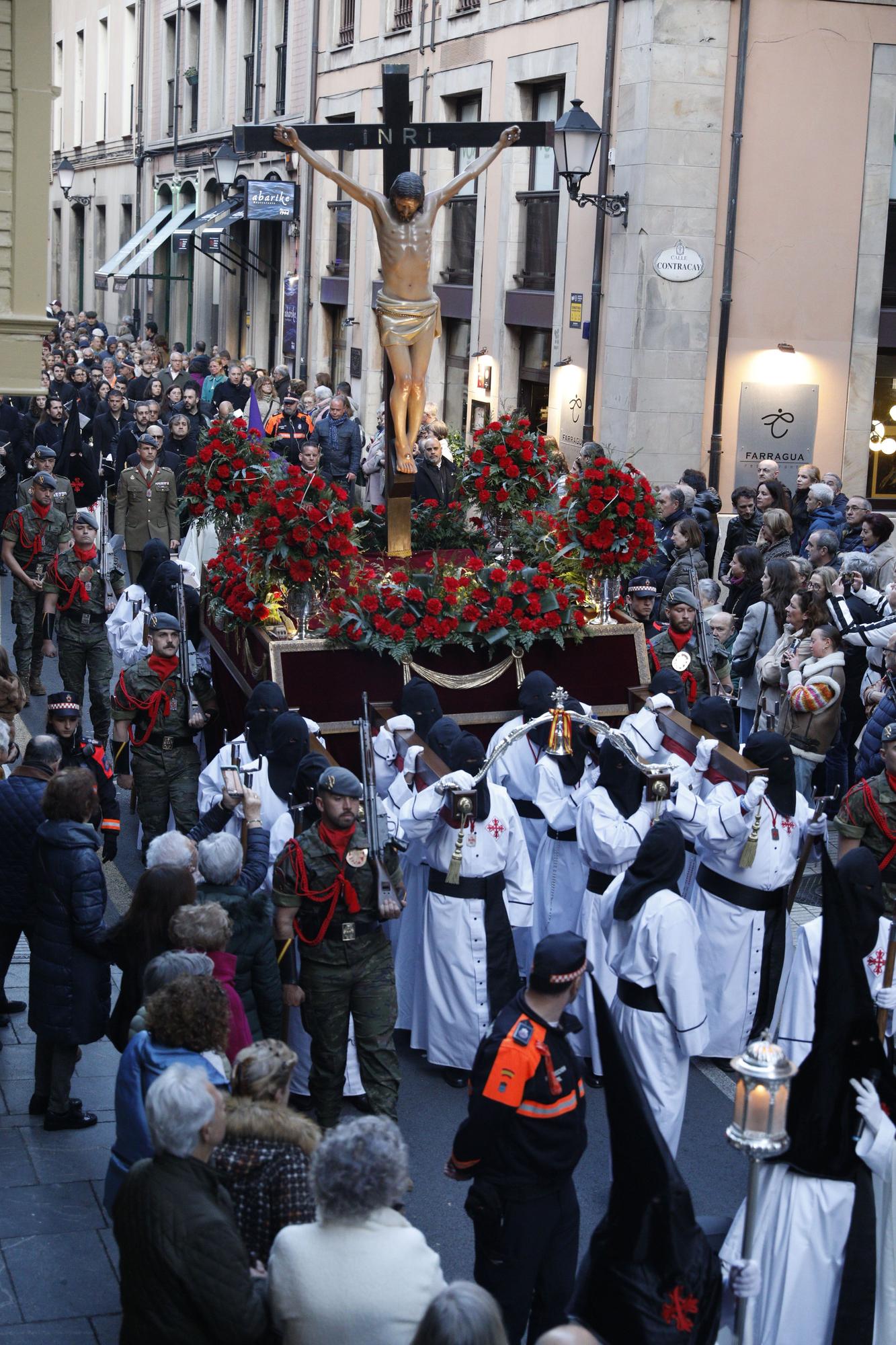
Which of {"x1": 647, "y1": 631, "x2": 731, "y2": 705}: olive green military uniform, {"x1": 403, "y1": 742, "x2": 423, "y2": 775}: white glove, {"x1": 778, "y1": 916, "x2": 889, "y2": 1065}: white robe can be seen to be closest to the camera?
{"x1": 778, "y1": 916, "x2": 889, "y2": 1065}: white robe

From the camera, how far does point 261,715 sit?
8375 millimetres

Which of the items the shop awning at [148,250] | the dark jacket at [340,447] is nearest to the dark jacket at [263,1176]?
the dark jacket at [340,447]

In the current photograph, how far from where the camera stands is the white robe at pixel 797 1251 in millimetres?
5160

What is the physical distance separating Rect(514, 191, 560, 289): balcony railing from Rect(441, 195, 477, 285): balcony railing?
1693mm

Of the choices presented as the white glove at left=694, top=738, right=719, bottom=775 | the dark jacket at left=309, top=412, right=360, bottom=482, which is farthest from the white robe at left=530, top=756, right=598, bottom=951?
the dark jacket at left=309, top=412, right=360, bottom=482

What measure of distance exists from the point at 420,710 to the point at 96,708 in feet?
13.2

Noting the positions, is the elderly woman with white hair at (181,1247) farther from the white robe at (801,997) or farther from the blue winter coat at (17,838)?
the blue winter coat at (17,838)

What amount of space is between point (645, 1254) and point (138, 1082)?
1706mm

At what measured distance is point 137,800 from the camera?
32.7 feet

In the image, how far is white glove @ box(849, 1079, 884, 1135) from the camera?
4.93 m

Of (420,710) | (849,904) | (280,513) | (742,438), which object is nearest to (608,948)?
(849,904)

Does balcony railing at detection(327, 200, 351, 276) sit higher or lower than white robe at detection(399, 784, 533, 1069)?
higher

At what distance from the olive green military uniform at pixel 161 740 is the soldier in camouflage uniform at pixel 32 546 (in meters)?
3.38

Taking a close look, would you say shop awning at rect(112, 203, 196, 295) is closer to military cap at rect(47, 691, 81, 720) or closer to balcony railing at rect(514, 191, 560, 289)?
balcony railing at rect(514, 191, 560, 289)
